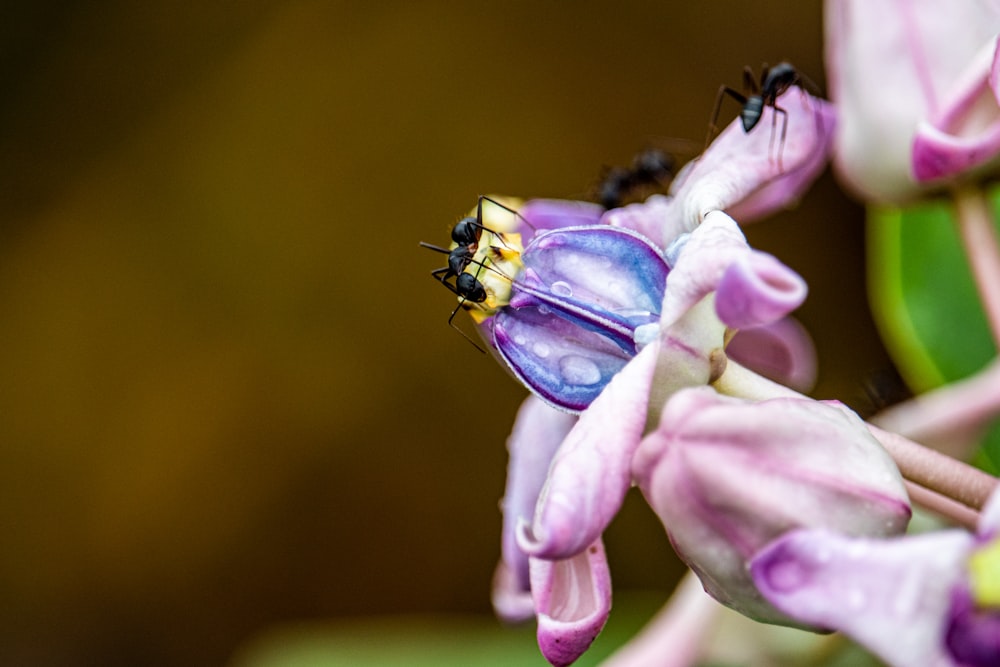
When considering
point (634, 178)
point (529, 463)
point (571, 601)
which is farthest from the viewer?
point (634, 178)

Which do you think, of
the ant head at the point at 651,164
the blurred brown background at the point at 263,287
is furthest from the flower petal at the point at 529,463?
the blurred brown background at the point at 263,287

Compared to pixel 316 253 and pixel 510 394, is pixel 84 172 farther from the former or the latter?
pixel 510 394

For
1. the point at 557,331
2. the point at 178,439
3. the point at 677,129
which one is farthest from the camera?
the point at 178,439

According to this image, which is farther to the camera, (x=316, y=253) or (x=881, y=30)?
(x=316, y=253)

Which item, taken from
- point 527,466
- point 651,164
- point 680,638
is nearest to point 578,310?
point 527,466

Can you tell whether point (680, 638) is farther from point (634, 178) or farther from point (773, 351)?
point (634, 178)

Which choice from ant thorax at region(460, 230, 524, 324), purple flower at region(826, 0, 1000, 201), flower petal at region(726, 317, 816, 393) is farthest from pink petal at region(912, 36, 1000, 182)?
ant thorax at region(460, 230, 524, 324)

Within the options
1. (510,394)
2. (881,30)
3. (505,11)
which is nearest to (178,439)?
(510,394)
